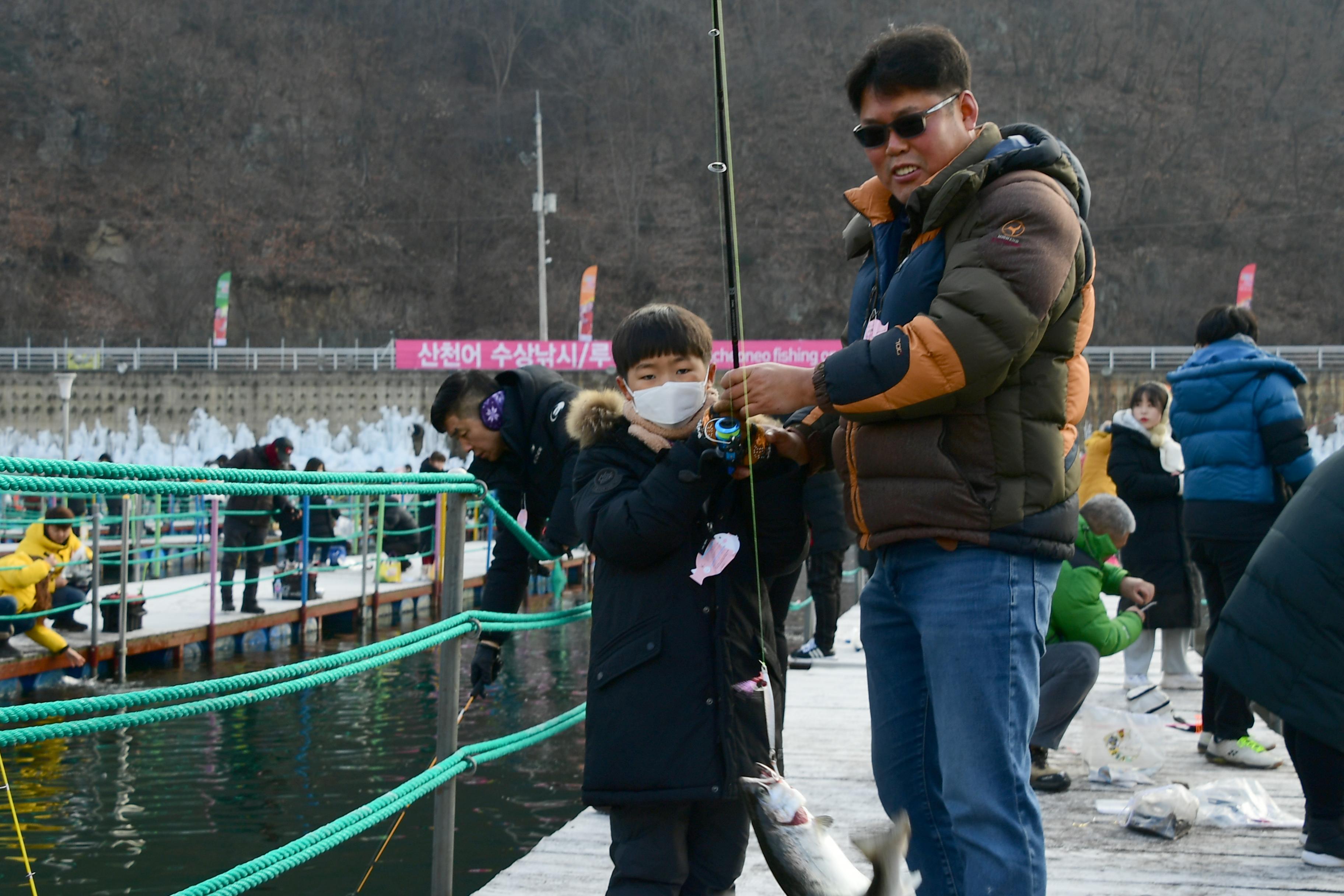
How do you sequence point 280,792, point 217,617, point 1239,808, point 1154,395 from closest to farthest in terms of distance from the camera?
point 1239,808, point 1154,395, point 280,792, point 217,617

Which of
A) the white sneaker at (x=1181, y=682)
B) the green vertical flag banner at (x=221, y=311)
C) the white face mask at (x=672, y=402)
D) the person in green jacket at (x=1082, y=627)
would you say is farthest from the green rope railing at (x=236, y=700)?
the green vertical flag banner at (x=221, y=311)

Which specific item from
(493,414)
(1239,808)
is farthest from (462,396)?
(1239,808)

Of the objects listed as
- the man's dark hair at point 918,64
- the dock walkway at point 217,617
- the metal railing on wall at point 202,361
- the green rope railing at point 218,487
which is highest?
the metal railing on wall at point 202,361

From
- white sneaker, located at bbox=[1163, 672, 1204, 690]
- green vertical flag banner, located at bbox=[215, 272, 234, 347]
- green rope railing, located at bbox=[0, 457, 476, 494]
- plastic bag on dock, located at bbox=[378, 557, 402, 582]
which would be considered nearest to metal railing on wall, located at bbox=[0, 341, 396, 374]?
green vertical flag banner, located at bbox=[215, 272, 234, 347]

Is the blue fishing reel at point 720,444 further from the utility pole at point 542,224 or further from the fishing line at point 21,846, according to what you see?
the utility pole at point 542,224

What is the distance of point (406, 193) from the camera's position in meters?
46.9

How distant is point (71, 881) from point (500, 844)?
1496mm

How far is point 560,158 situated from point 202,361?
51.2ft

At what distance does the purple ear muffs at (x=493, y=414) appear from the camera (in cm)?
349

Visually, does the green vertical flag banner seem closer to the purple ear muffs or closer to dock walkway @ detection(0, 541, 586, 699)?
dock walkway @ detection(0, 541, 586, 699)

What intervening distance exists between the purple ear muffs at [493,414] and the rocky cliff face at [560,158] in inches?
1588

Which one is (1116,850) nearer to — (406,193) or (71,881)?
(71,881)

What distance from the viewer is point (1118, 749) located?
3.75m

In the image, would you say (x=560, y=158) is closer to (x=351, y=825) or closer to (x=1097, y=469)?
(x=1097, y=469)
